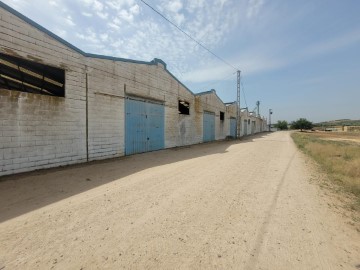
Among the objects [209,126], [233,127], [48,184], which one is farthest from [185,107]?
[48,184]

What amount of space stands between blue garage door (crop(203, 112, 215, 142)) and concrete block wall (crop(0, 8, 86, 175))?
577 inches

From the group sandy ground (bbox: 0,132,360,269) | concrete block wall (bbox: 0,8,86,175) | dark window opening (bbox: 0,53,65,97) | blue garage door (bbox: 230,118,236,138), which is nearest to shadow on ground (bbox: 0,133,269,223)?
sandy ground (bbox: 0,132,360,269)

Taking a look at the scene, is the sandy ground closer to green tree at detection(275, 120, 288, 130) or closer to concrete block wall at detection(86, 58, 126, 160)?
concrete block wall at detection(86, 58, 126, 160)

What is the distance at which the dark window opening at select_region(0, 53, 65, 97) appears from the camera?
7.08 m

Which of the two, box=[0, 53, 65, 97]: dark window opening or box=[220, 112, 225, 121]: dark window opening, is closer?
box=[0, 53, 65, 97]: dark window opening

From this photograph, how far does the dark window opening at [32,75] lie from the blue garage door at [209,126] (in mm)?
15091

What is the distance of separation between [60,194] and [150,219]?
261cm

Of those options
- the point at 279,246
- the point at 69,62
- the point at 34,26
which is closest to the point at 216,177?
the point at 279,246

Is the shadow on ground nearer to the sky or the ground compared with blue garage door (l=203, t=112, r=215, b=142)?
nearer to the ground

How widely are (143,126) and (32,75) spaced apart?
594 centimetres

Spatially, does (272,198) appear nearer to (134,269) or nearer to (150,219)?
(150,219)

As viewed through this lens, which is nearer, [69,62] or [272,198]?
[272,198]

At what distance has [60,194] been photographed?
490 centimetres

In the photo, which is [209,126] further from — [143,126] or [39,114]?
[39,114]
